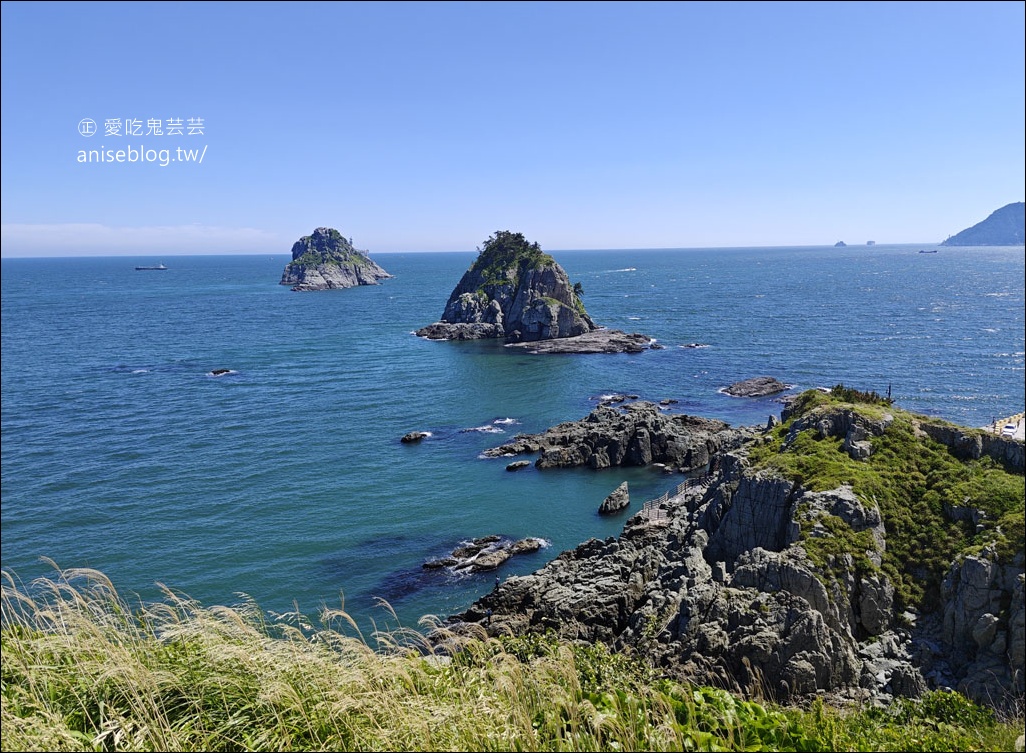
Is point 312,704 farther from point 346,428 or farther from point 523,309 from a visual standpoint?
point 523,309

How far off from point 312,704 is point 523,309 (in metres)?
117

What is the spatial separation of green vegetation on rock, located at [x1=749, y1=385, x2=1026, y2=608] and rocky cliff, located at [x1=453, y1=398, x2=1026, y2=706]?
0.08 metres

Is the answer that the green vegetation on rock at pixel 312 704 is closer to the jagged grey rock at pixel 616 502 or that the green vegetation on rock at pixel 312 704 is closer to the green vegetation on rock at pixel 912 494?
the green vegetation on rock at pixel 912 494

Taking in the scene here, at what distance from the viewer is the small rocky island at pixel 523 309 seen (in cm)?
11394

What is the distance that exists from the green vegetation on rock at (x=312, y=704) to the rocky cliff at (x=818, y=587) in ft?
35.0

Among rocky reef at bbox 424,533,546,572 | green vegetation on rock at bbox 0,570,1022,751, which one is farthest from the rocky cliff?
green vegetation on rock at bbox 0,570,1022,751

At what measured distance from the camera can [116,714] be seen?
24.9 ft

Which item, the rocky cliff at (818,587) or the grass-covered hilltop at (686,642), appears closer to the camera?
the grass-covered hilltop at (686,642)

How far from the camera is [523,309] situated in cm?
12325

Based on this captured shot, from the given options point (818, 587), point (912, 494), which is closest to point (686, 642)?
point (818, 587)

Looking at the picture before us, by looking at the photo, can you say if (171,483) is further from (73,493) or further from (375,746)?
(375,746)

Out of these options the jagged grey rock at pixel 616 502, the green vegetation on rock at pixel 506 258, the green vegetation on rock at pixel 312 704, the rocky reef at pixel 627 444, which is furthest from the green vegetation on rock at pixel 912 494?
the green vegetation on rock at pixel 506 258

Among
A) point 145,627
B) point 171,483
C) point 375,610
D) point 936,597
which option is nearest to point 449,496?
point 375,610

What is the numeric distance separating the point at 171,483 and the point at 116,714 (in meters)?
50.5
